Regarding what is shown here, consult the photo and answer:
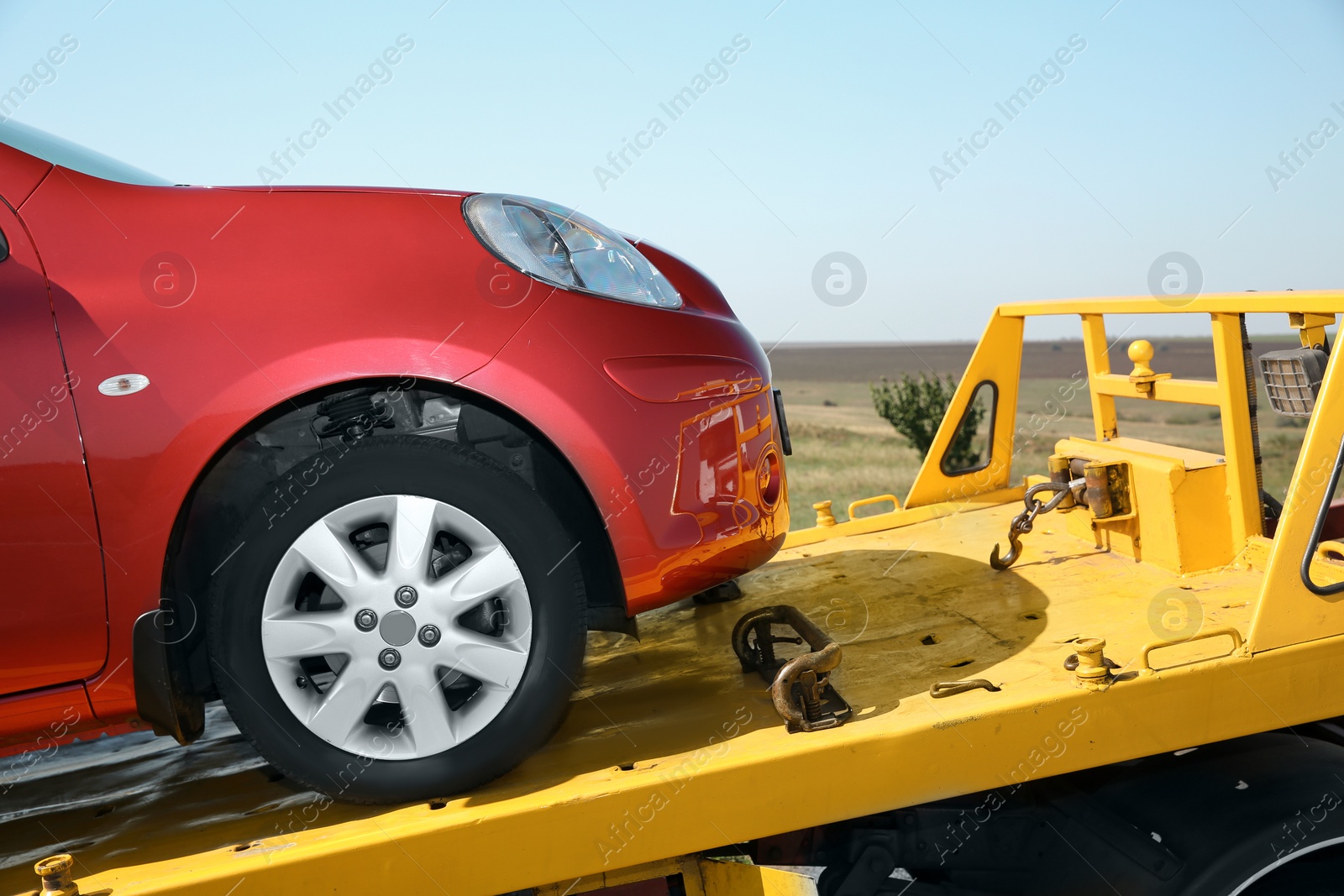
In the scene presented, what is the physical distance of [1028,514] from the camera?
287cm

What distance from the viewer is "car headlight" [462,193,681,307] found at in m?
2.00

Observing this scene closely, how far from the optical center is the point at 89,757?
2.55 m

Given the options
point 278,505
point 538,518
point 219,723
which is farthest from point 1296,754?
point 219,723

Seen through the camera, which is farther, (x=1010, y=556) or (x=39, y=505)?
(x=1010, y=556)

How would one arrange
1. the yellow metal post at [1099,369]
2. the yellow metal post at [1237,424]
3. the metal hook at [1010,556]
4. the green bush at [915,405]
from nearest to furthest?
the yellow metal post at [1237,424]
the metal hook at [1010,556]
the yellow metal post at [1099,369]
the green bush at [915,405]

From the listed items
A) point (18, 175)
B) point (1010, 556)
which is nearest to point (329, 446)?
point (18, 175)

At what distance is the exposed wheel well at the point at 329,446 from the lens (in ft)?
6.14

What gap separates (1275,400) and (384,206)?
7.34ft

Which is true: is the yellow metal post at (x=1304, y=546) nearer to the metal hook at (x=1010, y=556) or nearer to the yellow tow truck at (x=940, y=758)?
the yellow tow truck at (x=940, y=758)

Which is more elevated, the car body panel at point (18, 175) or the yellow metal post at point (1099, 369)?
the car body panel at point (18, 175)

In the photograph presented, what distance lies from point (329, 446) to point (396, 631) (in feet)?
1.28

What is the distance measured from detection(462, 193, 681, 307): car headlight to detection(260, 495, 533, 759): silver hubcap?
532mm

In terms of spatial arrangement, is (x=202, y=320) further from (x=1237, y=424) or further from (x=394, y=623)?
(x=1237, y=424)

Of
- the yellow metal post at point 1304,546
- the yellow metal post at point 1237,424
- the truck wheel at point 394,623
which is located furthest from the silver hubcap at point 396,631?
the yellow metal post at point 1237,424
